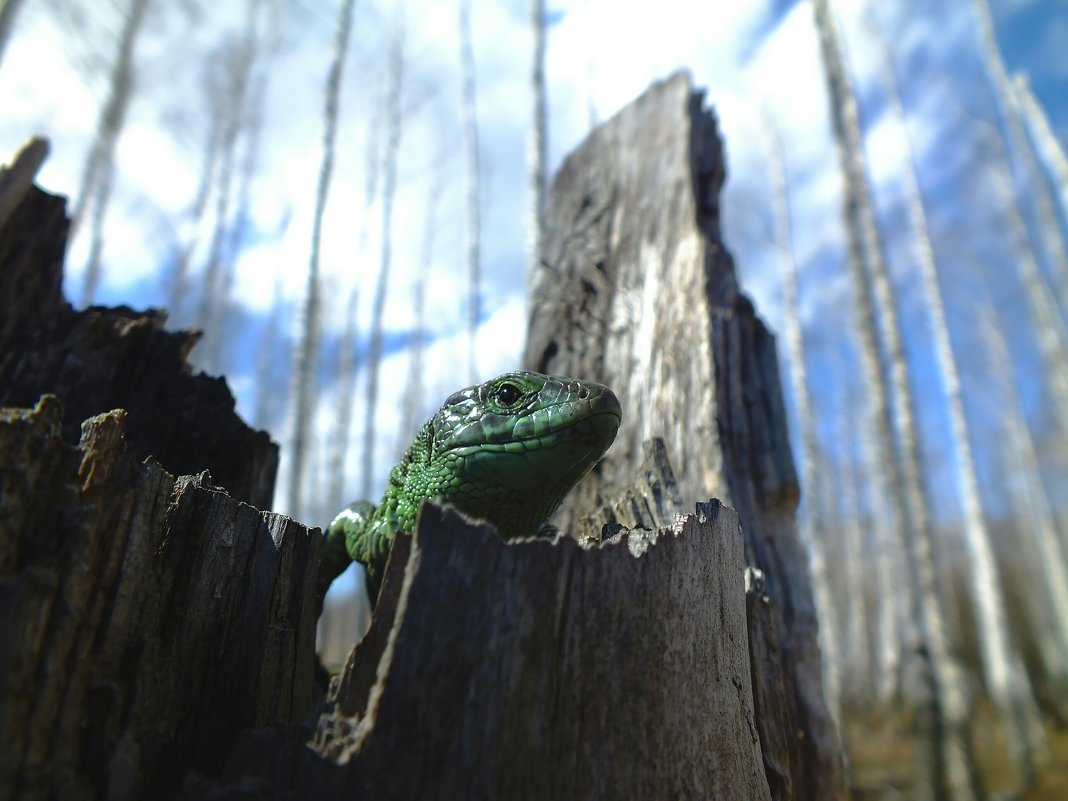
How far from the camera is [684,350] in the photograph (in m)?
3.45

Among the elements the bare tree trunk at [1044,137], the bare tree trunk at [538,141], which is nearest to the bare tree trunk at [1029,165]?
the bare tree trunk at [1044,137]

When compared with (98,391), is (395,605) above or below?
below

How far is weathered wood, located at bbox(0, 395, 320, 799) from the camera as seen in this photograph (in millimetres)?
1236

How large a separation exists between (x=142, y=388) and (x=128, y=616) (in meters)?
1.68

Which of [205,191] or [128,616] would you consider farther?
[205,191]

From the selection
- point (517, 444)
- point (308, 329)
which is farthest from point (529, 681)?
point (308, 329)

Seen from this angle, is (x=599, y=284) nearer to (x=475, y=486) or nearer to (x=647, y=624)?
(x=475, y=486)

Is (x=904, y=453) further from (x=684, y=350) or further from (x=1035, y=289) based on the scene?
(x=1035, y=289)

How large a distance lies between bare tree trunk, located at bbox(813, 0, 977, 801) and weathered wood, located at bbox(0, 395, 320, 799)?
313 inches

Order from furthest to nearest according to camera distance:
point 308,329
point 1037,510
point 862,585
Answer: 1. point 862,585
2. point 1037,510
3. point 308,329

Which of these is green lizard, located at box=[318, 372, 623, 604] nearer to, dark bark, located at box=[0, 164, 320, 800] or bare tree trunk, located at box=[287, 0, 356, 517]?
dark bark, located at box=[0, 164, 320, 800]

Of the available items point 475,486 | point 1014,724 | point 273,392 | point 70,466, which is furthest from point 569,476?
point 273,392

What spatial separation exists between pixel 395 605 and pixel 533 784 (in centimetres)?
47

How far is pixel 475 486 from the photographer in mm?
→ 2219
